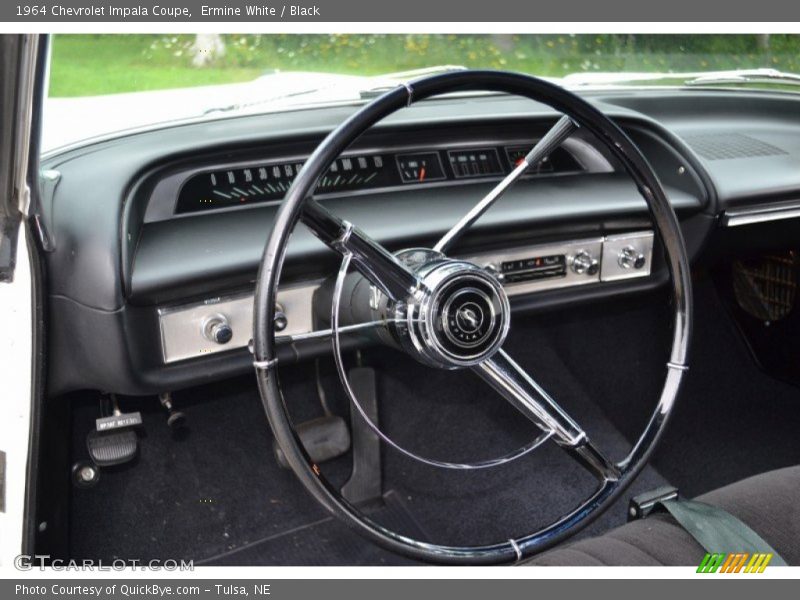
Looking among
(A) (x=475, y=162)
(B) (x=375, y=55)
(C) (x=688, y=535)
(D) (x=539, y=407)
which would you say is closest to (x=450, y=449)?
(A) (x=475, y=162)

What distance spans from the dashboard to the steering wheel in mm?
145

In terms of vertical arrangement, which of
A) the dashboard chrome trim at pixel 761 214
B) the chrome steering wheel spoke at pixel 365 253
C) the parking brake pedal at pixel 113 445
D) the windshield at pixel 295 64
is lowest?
the parking brake pedal at pixel 113 445

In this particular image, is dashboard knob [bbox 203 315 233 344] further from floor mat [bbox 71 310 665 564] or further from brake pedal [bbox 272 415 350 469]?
brake pedal [bbox 272 415 350 469]

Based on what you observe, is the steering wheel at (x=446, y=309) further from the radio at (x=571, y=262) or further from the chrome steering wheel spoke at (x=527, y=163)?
the radio at (x=571, y=262)

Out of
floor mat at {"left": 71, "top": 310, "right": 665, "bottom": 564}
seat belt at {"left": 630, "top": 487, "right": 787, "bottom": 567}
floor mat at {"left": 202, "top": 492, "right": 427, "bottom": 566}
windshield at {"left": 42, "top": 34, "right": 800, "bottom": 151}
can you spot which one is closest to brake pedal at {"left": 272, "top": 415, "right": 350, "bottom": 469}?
floor mat at {"left": 71, "top": 310, "right": 665, "bottom": 564}

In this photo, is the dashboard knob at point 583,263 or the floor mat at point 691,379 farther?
the floor mat at point 691,379

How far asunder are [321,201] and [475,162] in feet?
1.39

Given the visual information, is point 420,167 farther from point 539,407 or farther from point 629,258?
point 539,407

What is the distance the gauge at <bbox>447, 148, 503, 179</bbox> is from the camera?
208 cm

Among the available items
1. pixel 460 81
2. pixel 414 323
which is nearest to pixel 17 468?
pixel 414 323

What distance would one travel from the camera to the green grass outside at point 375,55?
1.74m

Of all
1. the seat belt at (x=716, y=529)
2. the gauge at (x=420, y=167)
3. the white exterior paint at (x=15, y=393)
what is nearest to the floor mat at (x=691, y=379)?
the gauge at (x=420, y=167)

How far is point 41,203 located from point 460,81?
2.39 feet

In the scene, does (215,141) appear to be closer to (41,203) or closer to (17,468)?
(41,203)
